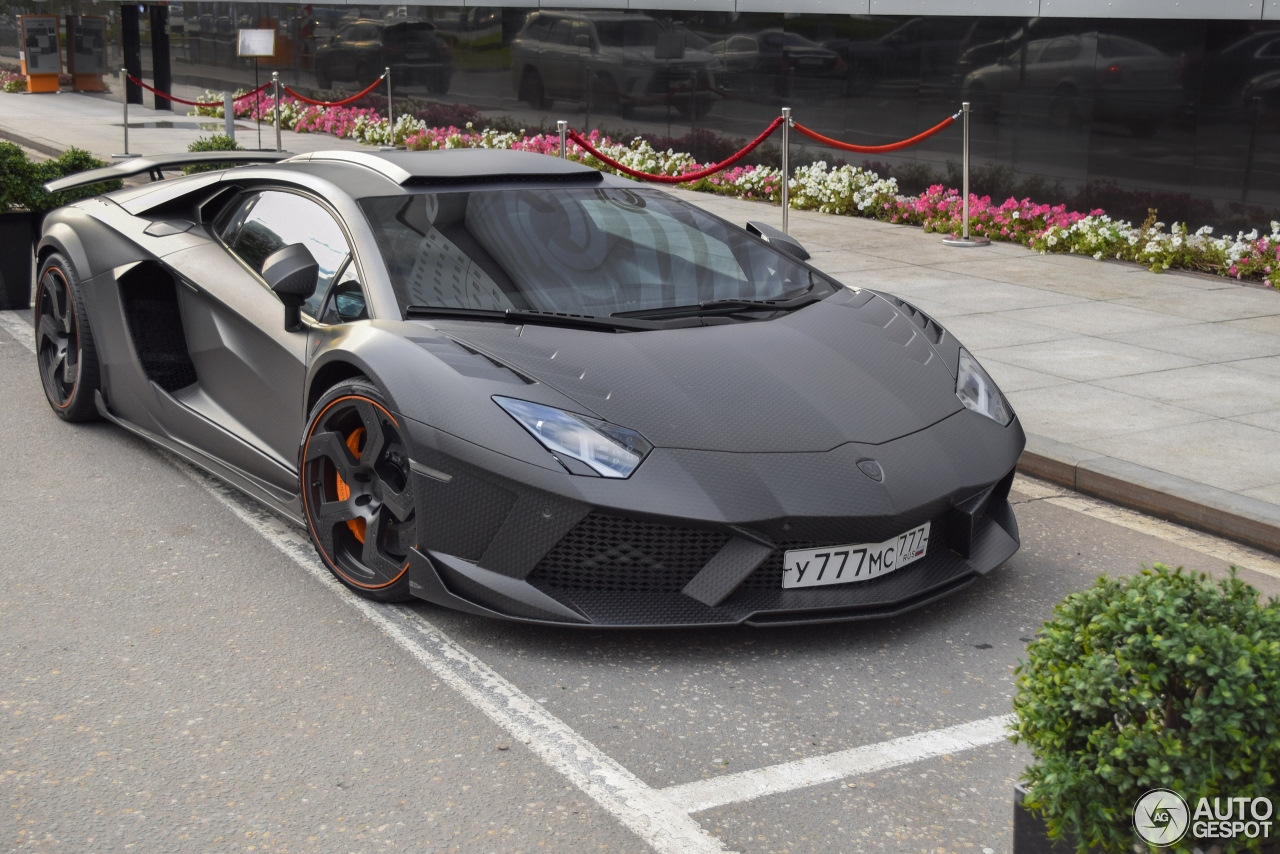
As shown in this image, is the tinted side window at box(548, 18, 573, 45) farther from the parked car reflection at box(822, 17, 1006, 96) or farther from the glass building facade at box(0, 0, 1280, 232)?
the parked car reflection at box(822, 17, 1006, 96)

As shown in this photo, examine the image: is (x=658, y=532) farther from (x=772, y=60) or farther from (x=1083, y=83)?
(x=772, y=60)

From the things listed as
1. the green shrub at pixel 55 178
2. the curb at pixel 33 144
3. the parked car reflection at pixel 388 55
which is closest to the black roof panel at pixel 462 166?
the green shrub at pixel 55 178

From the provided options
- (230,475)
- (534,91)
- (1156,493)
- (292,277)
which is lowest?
(1156,493)

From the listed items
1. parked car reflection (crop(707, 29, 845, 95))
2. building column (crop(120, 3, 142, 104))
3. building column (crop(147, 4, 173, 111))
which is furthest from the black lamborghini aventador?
building column (crop(120, 3, 142, 104))

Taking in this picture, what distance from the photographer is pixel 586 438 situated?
13.5 ft

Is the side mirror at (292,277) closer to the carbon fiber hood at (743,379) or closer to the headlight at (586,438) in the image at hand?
the carbon fiber hood at (743,379)

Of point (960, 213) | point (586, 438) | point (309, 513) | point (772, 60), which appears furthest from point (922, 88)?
point (586, 438)

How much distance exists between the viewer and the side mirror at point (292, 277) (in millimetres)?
4891

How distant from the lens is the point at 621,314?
15.9 feet

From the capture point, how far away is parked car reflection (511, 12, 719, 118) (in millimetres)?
18453

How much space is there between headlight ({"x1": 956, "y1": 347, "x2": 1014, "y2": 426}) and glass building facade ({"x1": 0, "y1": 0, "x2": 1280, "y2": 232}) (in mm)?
7814

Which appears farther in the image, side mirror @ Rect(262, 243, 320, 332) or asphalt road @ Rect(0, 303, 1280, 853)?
side mirror @ Rect(262, 243, 320, 332)

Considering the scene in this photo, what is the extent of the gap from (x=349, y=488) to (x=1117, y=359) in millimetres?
5093

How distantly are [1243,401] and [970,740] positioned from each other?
13.6ft
